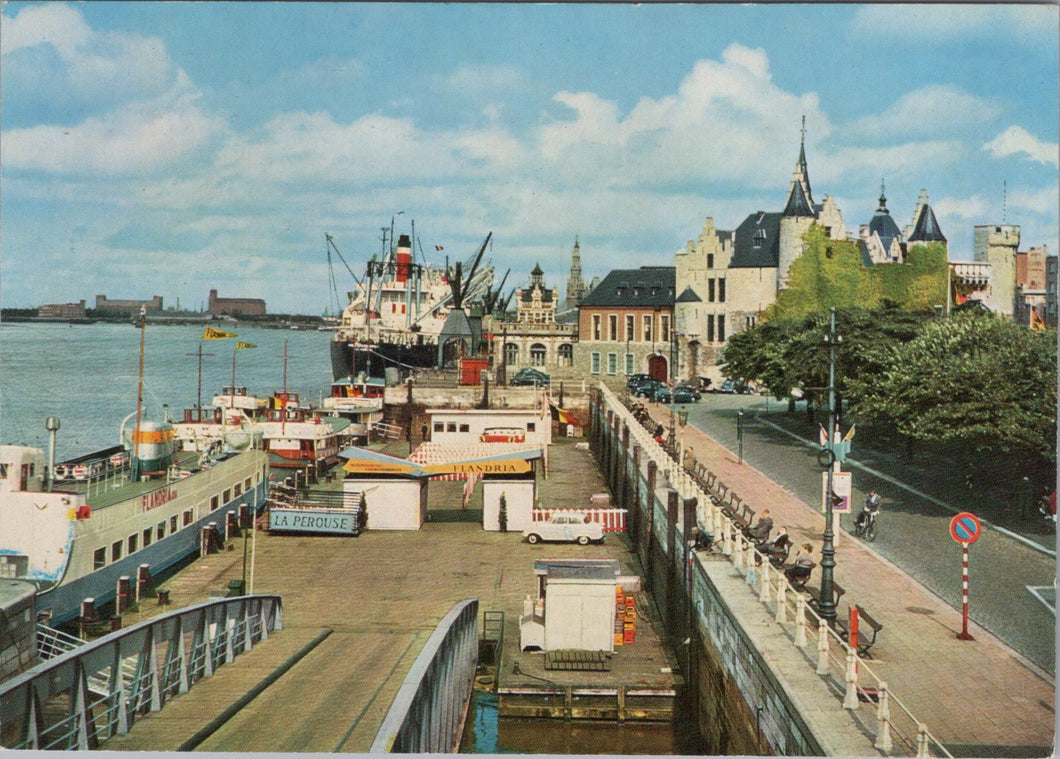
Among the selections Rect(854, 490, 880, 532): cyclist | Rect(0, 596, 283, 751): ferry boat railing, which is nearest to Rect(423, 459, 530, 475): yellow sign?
Rect(854, 490, 880, 532): cyclist

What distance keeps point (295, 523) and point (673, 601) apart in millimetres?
15714

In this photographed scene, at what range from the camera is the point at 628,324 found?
95.6m

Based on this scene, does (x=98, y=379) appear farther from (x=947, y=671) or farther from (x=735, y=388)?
(x=947, y=671)

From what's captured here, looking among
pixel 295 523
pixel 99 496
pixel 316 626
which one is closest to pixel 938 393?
pixel 316 626

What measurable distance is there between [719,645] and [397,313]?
98.5 m

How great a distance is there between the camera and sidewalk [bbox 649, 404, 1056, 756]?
14297 millimetres

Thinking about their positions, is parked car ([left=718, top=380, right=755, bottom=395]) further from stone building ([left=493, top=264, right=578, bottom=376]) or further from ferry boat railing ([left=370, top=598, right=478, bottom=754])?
ferry boat railing ([left=370, top=598, right=478, bottom=754])

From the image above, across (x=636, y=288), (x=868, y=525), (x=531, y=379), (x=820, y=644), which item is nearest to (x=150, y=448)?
(x=868, y=525)

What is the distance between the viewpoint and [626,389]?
74.8m

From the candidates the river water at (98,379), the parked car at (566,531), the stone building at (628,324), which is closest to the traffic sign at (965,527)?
the parked car at (566,531)

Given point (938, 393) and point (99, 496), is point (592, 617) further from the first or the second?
point (99, 496)

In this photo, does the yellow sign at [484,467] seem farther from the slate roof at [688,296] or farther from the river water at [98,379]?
the slate roof at [688,296]

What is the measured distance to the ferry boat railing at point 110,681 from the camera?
12352 mm

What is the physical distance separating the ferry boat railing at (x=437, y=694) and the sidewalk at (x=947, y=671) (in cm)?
706
